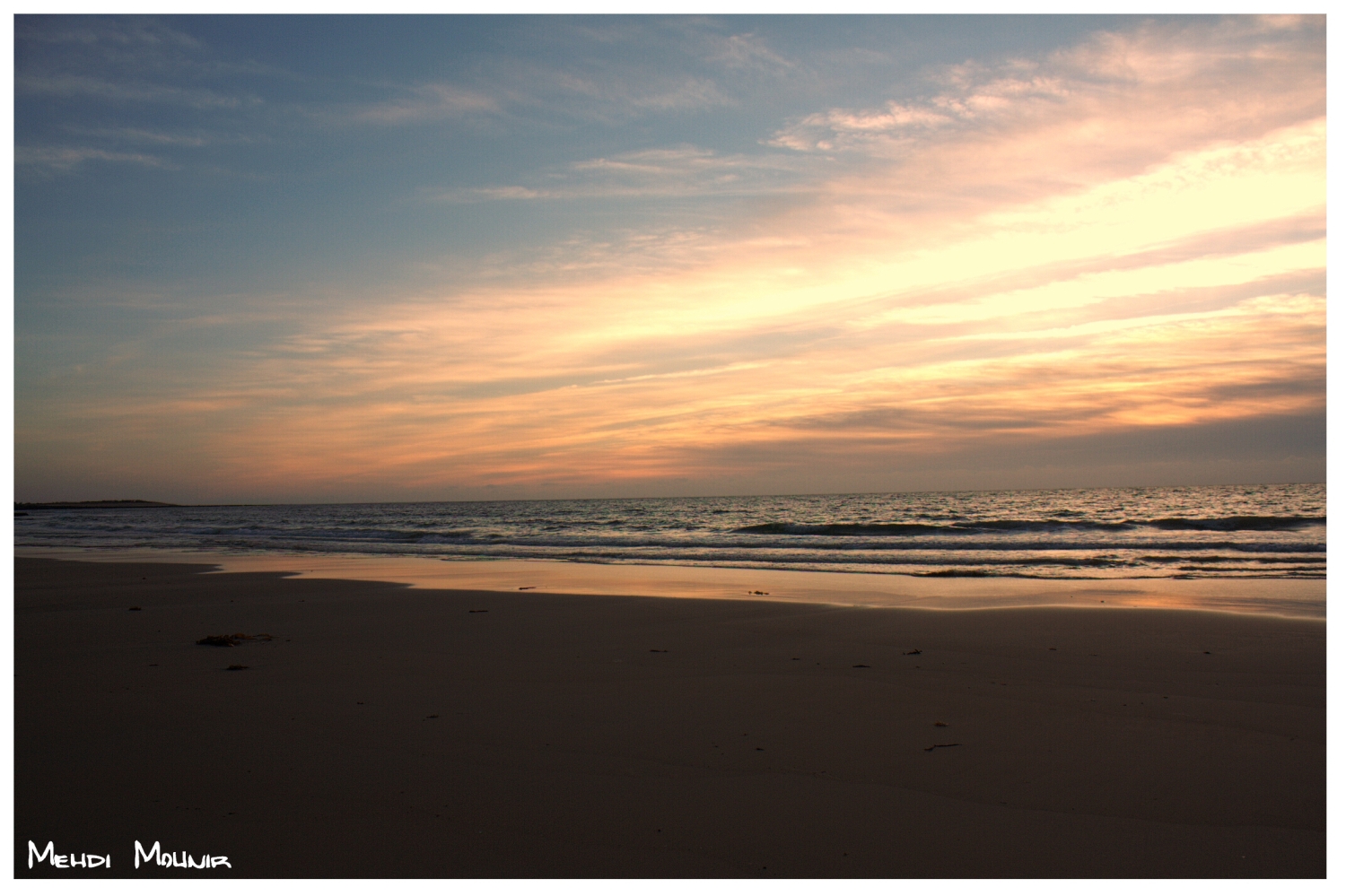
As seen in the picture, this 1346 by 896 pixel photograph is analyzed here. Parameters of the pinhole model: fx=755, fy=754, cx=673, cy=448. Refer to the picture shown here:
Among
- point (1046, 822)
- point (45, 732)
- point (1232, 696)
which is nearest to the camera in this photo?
point (1046, 822)

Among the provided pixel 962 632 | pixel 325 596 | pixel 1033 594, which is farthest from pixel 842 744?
pixel 325 596

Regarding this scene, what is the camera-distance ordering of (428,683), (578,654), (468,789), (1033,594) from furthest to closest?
(1033,594), (578,654), (428,683), (468,789)

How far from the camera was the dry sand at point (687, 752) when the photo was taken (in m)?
3.34

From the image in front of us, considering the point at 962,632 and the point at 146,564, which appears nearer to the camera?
the point at 962,632

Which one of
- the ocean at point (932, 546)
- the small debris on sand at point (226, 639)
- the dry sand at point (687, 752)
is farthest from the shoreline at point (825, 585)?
the small debris on sand at point (226, 639)

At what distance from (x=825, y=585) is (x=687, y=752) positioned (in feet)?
30.7

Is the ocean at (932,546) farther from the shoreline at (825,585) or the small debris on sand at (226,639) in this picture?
the small debris on sand at (226,639)

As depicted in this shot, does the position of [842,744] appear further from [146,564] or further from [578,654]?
[146,564]

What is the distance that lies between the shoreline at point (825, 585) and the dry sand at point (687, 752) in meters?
2.62

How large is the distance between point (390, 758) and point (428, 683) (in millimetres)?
1722

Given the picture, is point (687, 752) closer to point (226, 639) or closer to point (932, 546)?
point (226, 639)

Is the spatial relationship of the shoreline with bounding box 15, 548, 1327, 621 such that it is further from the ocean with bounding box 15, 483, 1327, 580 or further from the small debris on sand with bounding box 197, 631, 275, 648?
the small debris on sand with bounding box 197, 631, 275, 648

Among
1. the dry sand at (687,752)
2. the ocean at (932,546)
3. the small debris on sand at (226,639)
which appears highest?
the dry sand at (687,752)

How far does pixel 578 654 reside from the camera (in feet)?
23.2
